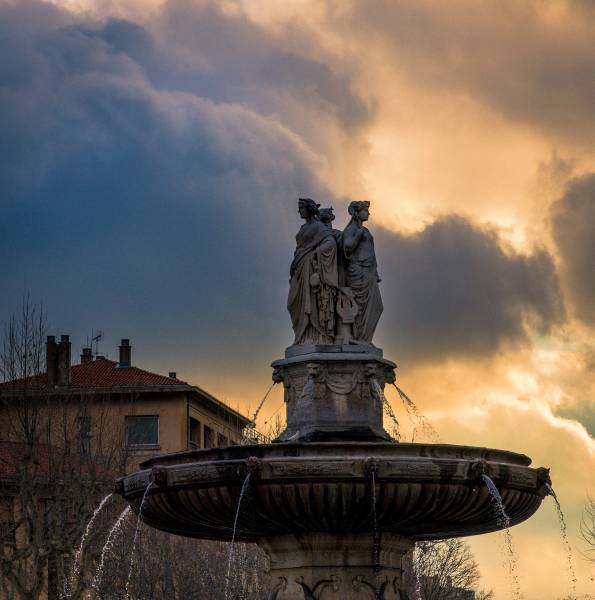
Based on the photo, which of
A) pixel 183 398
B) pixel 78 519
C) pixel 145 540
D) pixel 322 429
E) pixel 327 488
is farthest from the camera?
pixel 183 398

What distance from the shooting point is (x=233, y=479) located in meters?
15.3

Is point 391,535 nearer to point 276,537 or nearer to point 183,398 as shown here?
point 276,537

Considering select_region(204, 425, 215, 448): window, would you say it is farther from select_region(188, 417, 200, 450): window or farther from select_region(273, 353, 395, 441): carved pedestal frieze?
select_region(273, 353, 395, 441): carved pedestal frieze

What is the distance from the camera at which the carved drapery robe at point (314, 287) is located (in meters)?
18.7

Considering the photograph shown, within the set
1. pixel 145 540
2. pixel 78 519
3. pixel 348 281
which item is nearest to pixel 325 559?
pixel 348 281

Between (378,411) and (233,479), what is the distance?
3.55 m

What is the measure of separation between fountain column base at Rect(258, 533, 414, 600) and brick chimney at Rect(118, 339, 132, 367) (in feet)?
202

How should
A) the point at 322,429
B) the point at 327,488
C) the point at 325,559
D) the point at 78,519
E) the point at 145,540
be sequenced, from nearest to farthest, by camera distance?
1. the point at 327,488
2. the point at 325,559
3. the point at 322,429
4. the point at 78,519
5. the point at 145,540

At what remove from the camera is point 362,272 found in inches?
749

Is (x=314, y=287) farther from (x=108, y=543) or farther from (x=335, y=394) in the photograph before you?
(x=108, y=543)

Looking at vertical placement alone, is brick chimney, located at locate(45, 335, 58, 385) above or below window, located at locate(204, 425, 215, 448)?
above

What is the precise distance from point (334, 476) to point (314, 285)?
4.20 metres

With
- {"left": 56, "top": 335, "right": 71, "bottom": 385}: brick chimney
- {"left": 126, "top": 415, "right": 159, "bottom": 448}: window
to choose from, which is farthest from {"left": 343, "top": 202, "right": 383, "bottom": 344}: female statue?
{"left": 126, "top": 415, "right": 159, "bottom": 448}: window

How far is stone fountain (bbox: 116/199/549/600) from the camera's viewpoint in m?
15.2
